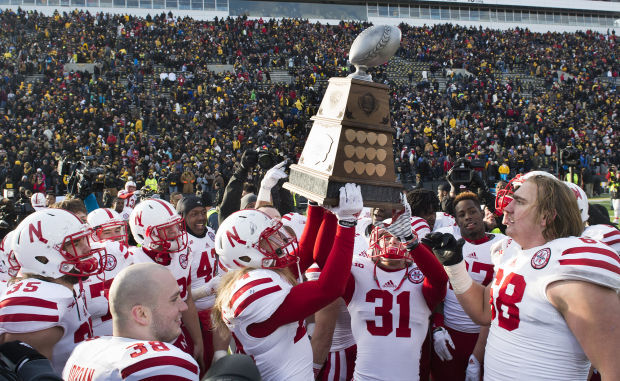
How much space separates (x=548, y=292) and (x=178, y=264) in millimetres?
2503

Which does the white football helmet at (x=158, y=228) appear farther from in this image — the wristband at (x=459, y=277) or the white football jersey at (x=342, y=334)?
the wristband at (x=459, y=277)

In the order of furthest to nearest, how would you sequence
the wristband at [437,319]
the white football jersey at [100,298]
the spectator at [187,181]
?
the spectator at [187,181], the wristband at [437,319], the white football jersey at [100,298]

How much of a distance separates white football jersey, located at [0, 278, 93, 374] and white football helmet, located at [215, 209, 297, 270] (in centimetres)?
81

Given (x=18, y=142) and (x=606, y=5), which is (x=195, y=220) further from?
(x=606, y=5)

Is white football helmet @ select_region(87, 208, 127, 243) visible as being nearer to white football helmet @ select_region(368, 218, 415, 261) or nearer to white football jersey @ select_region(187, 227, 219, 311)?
white football jersey @ select_region(187, 227, 219, 311)

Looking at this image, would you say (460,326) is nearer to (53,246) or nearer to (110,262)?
(110,262)

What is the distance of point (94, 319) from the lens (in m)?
3.12

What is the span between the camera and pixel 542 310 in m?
2.07

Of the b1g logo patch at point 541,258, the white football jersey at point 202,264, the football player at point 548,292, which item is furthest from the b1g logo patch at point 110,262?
the b1g logo patch at point 541,258

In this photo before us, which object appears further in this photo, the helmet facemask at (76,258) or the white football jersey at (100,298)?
the white football jersey at (100,298)

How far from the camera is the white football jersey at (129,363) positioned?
5.61 ft

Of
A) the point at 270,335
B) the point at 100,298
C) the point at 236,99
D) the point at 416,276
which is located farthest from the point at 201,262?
the point at 236,99

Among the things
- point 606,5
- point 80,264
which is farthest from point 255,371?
point 606,5

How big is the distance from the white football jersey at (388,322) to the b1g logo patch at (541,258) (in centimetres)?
106
